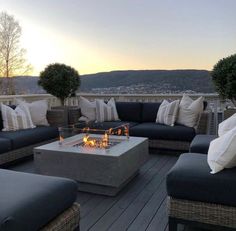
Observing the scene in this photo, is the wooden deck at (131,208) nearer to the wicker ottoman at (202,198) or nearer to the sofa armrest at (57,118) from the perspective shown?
the wicker ottoman at (202,198)

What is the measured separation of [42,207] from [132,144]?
5.71 feet

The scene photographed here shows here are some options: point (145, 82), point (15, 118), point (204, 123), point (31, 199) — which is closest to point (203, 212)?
point (31, 199)

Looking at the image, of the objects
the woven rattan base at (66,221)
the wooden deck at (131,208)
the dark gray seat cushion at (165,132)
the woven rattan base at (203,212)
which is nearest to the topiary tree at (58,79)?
the dark gray seat cushion at (165,132)

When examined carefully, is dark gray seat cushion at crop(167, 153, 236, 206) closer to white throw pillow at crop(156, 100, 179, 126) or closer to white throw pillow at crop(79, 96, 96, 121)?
white throw pillow at crop(156, 100, 179, 126)

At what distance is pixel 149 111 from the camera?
4.88m

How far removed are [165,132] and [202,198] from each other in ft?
7.60

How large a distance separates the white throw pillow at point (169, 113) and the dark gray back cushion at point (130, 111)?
1.64 ft

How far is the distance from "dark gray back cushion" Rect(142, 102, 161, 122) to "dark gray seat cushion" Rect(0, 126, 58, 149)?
5.23ft

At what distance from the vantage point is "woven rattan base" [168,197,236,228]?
5.74 ft

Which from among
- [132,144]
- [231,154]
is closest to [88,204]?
[132,144]

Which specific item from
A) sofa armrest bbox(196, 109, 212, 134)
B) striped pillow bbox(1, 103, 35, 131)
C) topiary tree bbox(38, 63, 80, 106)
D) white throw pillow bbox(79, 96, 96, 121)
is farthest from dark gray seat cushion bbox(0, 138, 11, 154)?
sofa armrest bbox(196, 109, 212, 134)

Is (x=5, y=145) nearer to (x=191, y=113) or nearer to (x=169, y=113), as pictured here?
(x=169, y=113)

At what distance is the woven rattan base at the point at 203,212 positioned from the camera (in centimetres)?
175

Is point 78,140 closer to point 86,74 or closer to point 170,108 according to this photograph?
point 170,108
